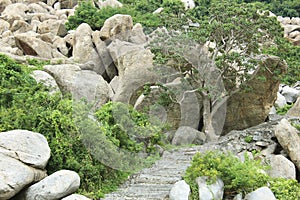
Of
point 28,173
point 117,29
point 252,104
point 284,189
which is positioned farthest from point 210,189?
point 117,29

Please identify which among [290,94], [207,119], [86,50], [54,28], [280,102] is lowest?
[290,94]

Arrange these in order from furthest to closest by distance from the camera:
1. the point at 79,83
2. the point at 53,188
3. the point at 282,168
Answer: the point at 79,83
the point at 282,168
the point at 53,188

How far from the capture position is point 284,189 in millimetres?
7590

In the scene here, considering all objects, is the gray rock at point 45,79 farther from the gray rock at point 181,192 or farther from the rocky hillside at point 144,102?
the gray rock at point 181,192

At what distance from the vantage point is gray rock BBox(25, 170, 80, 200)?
246 inches

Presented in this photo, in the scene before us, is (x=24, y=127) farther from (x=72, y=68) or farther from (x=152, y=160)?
(x=72, y=68)

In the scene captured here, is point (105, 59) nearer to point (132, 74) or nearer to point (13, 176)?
point (132, 74)

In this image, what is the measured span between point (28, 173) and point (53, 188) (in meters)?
0.52

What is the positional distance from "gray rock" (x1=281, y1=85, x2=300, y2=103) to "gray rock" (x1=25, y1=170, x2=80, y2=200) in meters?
19.3

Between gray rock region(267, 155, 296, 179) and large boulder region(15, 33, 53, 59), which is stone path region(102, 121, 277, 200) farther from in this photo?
large boulder region(15, 33, 53, 59)

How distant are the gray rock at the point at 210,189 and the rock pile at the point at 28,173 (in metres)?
2.24

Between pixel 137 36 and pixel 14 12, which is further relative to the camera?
pixel 14 12

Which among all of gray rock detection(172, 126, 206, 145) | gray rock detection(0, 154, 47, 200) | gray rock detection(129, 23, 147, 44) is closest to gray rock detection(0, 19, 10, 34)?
gray rock detection(129, 23, 147, 44)

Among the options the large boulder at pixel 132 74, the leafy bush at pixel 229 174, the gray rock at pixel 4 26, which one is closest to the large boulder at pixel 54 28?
the gray rock at pixel 4 26
